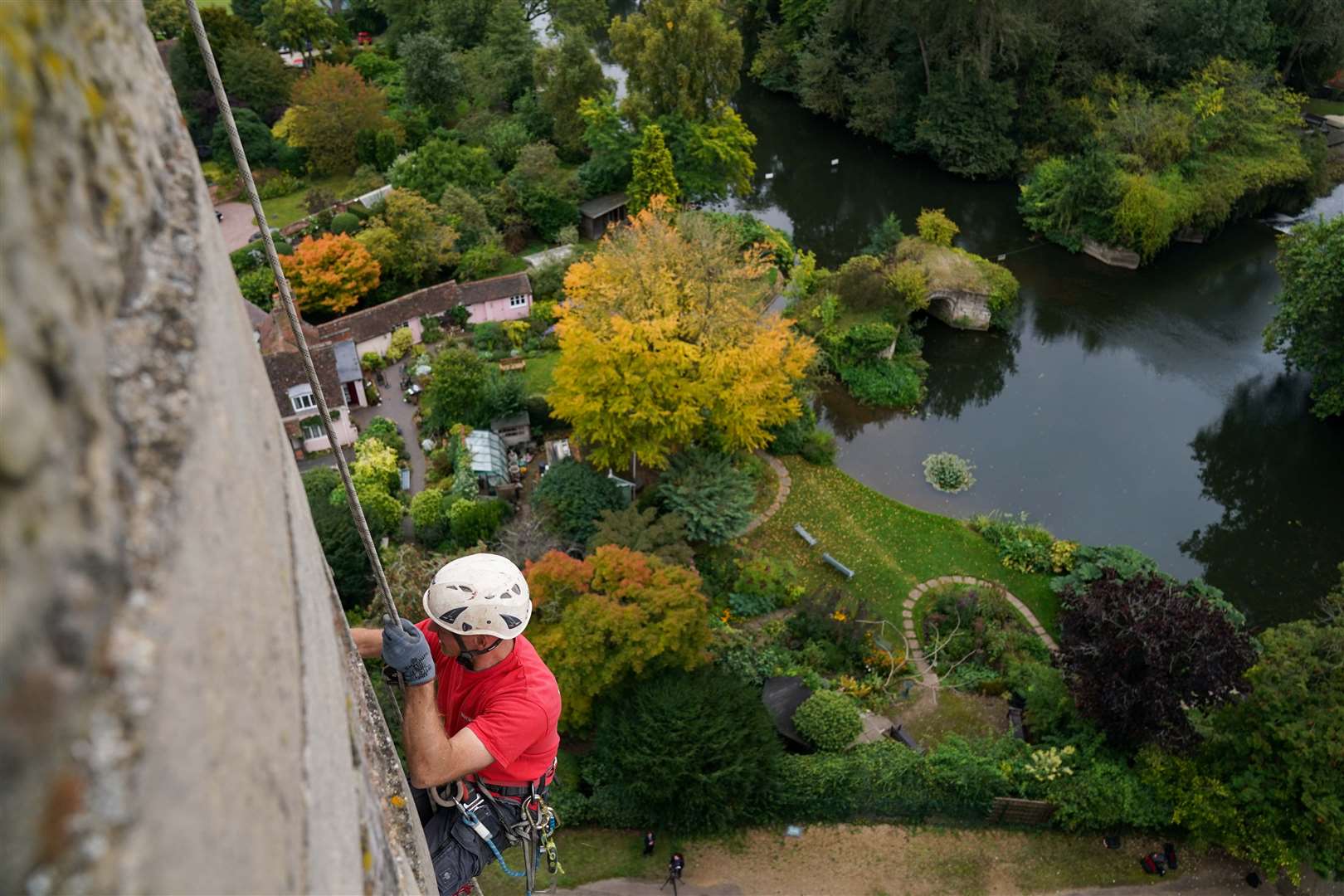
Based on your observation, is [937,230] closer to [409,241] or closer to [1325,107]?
[409,241]

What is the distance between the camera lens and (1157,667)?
13664mm

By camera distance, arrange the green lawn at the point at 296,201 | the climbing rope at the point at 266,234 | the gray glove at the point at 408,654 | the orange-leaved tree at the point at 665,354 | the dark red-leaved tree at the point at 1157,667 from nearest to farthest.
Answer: the climbing rope at the point at 266,234 → the gray glove at the point at 408,654 → the dark red-leaved tree at the point at 1157,667 → the orange-leaved tree at the point at 665,354 → the green lawn at the point at 296,201

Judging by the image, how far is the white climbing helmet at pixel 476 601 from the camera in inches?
162

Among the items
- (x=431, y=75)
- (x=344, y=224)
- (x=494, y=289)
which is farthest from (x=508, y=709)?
(x=431, y=75)

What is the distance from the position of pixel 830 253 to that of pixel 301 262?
16.3 m

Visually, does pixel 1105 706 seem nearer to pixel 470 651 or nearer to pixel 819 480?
pixel 819 480

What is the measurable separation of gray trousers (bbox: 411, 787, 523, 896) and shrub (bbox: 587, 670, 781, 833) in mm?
8566

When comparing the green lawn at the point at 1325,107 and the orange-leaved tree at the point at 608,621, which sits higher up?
the green lawn at the point at 1325,107

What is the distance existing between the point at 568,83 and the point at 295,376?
16.0 metres

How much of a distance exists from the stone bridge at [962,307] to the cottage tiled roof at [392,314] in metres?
13.6

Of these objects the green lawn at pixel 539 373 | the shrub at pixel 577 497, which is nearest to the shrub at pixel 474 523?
the shrub at pixel 577 497

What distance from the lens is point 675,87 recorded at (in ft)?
95.1

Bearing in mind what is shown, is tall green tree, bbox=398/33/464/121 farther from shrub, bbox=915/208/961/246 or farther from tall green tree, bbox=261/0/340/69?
shrub, bbox=915/208/961/246

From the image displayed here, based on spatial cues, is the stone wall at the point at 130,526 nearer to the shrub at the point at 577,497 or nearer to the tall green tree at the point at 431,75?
the shrub at the point at 577,497
